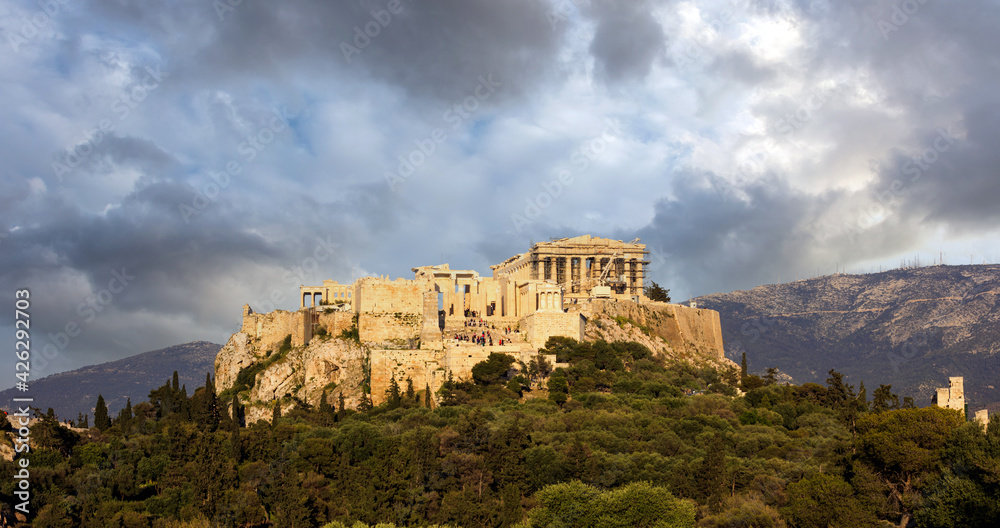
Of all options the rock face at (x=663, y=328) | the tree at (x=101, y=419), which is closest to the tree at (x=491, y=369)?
the rock face at (x=663, y=328)

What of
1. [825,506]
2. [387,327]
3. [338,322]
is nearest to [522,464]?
[825,506]

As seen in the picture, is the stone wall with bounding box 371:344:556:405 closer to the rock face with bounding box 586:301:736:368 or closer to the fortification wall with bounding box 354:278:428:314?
the fortification wall with bounding box 354:278:428:314

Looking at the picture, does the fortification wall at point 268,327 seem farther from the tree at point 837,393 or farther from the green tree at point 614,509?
the tree at point 837,393

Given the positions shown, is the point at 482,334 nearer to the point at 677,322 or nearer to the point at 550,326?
the point at 550,326

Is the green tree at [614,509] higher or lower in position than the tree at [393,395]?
lower

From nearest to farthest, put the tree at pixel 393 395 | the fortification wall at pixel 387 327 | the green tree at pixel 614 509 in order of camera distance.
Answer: the green tree at pixel 614 509
the tree at pixel 393 395
the fortification wall at pixel 387 327

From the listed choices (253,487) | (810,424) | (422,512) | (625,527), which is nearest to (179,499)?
(253,487)
